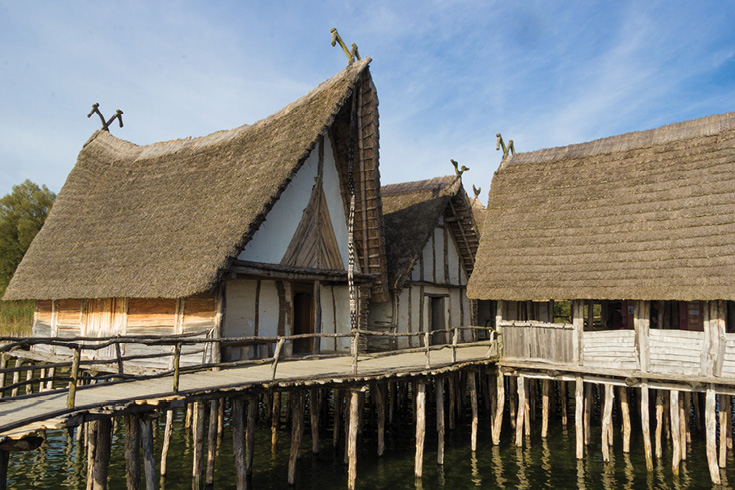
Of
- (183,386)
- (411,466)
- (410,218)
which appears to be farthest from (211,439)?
(410,218)

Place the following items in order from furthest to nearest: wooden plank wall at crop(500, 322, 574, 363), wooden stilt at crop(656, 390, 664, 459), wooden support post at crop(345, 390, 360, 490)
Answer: wooden plank wall at crop(500, 322, 574, 363) → wooden stilt at crop(656, 390, 664, 459) → wooden support post at crop(345, 390, 360, 490)

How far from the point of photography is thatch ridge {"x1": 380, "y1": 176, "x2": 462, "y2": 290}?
20312 mm

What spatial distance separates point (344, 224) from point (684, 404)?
10260 millimetres

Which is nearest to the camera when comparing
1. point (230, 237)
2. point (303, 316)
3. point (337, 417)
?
point (230, 237)

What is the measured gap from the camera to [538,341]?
14070 millimetres

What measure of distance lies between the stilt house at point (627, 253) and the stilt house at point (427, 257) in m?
4.46

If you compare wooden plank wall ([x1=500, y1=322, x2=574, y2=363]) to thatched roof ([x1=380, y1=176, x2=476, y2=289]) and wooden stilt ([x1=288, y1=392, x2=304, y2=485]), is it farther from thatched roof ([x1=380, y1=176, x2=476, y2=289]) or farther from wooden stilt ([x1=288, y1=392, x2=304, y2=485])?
thatched roof ([x1=380, y1=176, x2=476, y2=289])

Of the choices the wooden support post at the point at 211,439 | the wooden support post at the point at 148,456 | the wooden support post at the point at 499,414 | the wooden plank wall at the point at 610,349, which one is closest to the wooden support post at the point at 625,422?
the wooden plank wall at the point at 610,349

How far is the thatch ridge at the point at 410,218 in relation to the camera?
2031cm

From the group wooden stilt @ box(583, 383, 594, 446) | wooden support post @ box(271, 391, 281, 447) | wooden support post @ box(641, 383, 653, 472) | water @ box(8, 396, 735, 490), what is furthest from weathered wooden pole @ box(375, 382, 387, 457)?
wooden support post @ box(641, 383, 653, 472)

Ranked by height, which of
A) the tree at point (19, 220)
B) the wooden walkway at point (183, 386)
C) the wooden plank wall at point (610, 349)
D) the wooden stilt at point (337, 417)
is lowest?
the wooden stilt at point (337, 417)

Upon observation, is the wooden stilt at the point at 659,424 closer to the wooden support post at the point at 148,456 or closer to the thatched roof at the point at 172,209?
the thatched roof at the point at 172,209

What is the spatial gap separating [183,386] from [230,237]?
4.21 m

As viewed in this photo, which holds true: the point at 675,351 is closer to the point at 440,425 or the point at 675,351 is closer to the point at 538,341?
the point at 538,341
